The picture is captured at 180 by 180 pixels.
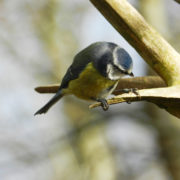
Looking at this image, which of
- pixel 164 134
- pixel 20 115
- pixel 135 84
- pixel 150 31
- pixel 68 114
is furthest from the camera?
pixel 68 114

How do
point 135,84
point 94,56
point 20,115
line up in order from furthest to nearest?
point 20,115 → point 94,56 → point 135,84

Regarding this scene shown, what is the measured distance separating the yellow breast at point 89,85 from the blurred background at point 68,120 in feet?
2.84

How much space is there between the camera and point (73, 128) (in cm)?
358

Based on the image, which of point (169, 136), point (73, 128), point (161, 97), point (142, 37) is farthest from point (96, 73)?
point (73, 128)

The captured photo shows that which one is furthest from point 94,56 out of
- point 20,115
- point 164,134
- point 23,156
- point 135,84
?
point 20,115

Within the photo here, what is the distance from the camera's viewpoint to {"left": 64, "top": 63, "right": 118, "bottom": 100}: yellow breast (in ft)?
5.35

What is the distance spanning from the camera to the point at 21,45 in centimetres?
406

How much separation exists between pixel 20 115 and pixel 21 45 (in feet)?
2.53

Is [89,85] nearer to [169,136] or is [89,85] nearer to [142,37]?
[142,37]

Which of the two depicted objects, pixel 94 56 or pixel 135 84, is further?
pixel 94 56

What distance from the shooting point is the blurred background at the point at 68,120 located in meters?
3.05

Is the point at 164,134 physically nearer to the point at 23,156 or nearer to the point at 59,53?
the point at 23,156

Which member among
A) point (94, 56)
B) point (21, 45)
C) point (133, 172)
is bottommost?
point (133, 172)

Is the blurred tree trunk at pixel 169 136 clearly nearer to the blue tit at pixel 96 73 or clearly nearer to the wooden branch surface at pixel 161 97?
the blue tit at pixel 96 73
